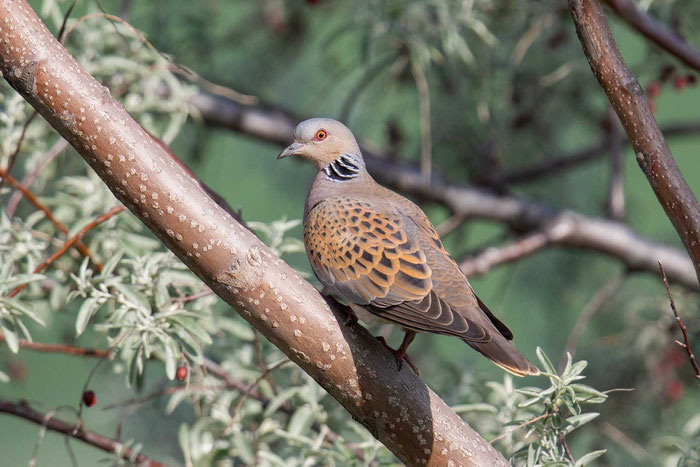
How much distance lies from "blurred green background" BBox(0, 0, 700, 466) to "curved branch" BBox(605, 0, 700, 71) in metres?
0.91

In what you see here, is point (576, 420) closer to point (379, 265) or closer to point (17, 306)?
point (379, 265)

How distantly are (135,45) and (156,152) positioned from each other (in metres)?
1.29

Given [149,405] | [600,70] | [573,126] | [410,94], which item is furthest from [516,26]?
[149,405]

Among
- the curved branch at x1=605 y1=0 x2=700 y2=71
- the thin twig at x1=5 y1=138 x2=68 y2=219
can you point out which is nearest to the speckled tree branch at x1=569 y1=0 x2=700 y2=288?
the curved branch at x1=605 y1=0 x2=700 y2=71

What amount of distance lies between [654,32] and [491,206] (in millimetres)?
1407

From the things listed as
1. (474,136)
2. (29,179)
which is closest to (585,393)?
(29,179)

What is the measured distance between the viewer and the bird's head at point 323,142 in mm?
2225

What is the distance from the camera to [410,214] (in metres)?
1.94

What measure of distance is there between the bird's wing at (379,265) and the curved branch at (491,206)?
123 cm

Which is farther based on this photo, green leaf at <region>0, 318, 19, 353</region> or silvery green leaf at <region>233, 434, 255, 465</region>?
silvery green leaf at <region>233, 434, 255, 465</region>

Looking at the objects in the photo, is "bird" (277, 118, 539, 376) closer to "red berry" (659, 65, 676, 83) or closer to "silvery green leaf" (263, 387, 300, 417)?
"silvery green leaf" (263, 387, 300, 417)

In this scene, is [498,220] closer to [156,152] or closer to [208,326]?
[208,326]

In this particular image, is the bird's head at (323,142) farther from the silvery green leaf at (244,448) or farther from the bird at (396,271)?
the silvery green leaf at (244,448)

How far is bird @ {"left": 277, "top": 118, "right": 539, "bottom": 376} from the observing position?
1.60 m
